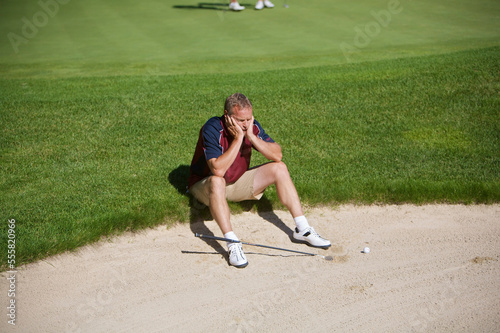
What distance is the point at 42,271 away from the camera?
4961mm

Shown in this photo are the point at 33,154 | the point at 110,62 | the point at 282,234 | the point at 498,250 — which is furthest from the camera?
the point at 110,62

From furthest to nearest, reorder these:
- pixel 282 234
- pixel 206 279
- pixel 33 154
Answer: pixel 33 154 < pixel 282 234 < pixel 206 279

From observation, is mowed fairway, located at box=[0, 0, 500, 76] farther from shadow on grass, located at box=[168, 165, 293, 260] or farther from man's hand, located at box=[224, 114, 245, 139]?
man's hand, located at box=[224, 114, 245, 139]

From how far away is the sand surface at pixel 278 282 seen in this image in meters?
4.31

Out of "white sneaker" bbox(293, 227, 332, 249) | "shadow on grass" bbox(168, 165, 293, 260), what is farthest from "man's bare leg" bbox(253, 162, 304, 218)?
"shadow on grass" bbox(168, 165, 293, 260)

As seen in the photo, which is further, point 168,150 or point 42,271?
point 168,150

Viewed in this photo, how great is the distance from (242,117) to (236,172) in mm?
720

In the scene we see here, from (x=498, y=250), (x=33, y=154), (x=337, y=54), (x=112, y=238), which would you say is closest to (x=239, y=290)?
(x=112, y=238)

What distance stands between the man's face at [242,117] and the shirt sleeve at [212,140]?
0.97ft

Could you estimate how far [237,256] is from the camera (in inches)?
199

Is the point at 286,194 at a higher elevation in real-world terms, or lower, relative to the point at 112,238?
higher

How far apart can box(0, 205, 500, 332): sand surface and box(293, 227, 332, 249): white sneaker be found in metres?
0.08

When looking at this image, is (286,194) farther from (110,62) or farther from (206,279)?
(110,62)

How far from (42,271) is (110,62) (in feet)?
26.1
